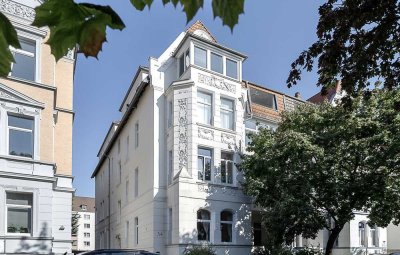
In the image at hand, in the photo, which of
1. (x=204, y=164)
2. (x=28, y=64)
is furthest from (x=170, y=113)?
(x=28, y=64)

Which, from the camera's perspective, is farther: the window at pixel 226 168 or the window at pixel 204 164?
the window at pixel 226 168

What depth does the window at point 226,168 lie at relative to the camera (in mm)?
25141

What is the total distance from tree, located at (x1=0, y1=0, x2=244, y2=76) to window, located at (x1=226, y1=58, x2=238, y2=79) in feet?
81.4

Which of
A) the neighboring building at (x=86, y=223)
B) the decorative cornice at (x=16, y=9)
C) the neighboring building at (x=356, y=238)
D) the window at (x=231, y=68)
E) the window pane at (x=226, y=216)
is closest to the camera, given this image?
the decorative cornice at (x=16, y=9)

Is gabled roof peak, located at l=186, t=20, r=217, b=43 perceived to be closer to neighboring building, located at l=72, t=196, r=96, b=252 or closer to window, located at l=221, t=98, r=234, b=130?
window, located at l=221, t=98, r=234, b=130

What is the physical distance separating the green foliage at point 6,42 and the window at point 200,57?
23395 mm

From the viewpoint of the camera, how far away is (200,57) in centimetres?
2495

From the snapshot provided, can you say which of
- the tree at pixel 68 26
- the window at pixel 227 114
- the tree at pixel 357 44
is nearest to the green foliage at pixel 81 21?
the tree at pixel 68 26

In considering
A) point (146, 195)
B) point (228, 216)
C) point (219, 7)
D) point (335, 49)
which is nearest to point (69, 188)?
point (146, 195)

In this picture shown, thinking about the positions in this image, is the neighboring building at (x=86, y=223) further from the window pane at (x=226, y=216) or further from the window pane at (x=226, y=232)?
the window pane at (x=226, y=232)

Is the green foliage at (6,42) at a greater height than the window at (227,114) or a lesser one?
lesser

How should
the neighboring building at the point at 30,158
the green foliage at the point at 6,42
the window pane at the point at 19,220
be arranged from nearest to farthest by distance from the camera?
the green foliage at the point at 6,42 < the window pane at the point at 19,220 < the neighboring building at the point at 30,158

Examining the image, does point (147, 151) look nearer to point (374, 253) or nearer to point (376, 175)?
point (376, 175)

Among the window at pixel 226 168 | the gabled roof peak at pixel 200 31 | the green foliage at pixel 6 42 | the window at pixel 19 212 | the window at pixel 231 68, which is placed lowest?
the window at pixel 19 212
